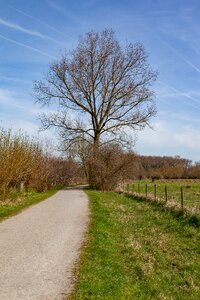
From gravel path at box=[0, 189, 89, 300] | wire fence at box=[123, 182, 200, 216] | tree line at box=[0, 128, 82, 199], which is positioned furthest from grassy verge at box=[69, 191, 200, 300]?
tree line at box=[0, 128, 82, 199]

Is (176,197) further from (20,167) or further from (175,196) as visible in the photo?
(20,167)

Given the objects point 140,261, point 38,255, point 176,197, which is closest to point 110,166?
point 176,197

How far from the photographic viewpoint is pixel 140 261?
8914mm

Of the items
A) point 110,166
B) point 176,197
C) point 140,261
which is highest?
point 110,166

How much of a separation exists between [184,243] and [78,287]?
5.35 m

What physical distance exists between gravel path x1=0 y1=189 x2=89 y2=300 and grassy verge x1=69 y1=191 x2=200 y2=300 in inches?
14.2

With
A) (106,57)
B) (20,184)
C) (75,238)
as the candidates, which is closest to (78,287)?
(75,238)

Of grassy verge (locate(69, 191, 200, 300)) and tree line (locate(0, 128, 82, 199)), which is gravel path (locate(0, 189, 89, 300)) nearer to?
grassy verge (locate(69, 191, 200, 300))

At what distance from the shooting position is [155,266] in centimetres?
863

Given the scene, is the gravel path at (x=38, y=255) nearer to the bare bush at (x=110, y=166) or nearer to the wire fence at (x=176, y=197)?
the wire fence at (x=176, y=197)

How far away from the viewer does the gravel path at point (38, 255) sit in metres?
6.62

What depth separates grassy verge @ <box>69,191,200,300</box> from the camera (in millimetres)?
6785

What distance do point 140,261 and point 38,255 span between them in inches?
92.7

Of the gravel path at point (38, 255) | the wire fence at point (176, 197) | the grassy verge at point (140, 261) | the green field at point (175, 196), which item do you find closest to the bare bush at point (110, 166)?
the wire fence at point (176, 197)
